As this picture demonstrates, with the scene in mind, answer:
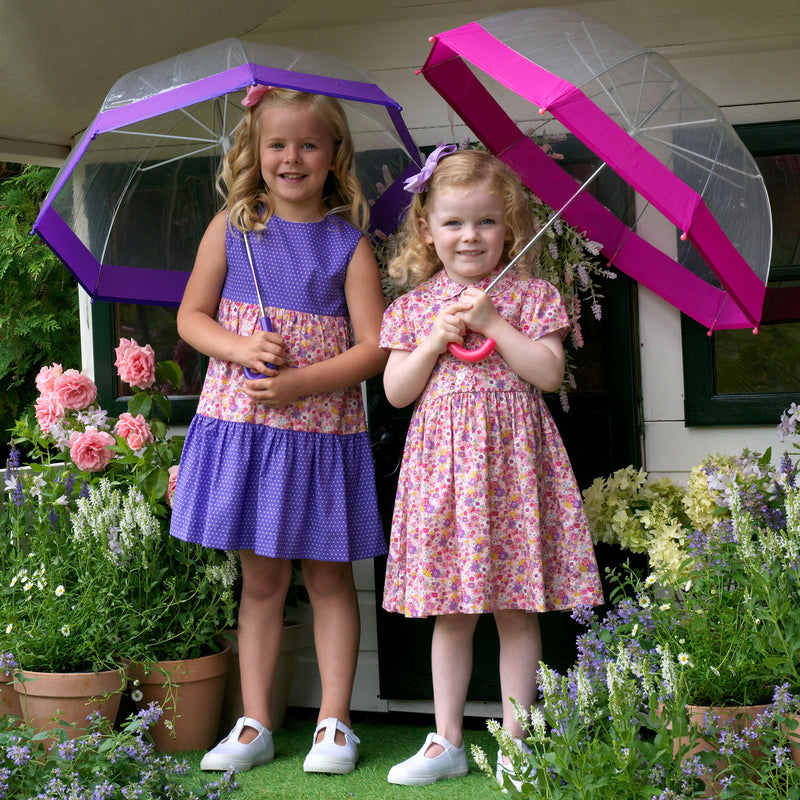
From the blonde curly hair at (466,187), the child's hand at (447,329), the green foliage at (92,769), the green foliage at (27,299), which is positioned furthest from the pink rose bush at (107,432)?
the green foliage at (27,299)

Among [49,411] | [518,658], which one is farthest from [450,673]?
[49,411]

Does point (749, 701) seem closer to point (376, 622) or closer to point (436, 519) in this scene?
point (436, 519)

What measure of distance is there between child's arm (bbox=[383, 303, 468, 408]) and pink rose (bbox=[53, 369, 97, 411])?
51.2 inches

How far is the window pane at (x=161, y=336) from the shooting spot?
13.0ft

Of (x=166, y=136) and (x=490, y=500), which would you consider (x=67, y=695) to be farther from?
(x=166, y=136)

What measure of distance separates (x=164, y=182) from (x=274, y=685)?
5.85 ft

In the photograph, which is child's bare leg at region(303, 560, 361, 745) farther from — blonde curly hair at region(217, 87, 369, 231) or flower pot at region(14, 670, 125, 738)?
blonde curly hair at region(217, 87, 369, 231)

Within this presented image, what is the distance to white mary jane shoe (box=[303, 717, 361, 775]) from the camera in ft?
9.59

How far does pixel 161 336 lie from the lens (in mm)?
4020

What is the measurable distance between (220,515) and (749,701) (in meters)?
1.54

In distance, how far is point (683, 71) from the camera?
3.44 meters

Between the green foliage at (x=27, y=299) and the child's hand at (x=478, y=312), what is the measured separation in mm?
4400

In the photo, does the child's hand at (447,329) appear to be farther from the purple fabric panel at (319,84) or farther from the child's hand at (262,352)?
the purple fabric panel at (319,84)

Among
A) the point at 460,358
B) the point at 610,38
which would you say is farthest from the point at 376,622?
the point at 610,38
